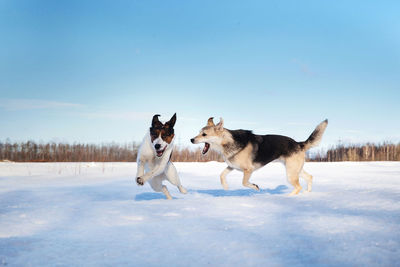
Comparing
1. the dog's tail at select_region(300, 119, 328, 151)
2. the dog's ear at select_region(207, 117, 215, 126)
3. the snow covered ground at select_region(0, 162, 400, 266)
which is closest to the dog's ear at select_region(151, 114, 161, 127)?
the snow covered ground at select_region(0, 162, 400, 266)

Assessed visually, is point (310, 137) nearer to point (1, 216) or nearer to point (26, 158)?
point (1, 216)

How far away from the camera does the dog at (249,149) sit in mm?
7086

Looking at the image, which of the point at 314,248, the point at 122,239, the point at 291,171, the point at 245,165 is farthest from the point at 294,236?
the point at 291,171

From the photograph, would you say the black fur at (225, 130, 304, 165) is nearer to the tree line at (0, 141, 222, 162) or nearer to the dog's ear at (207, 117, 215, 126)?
the dog's ear at (207, 117, 215, 126)

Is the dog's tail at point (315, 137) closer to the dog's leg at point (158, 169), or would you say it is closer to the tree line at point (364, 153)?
the dog's leg at point (158, 169)

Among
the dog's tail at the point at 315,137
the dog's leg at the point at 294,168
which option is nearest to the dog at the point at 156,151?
the dog's leg at the point at 294,168

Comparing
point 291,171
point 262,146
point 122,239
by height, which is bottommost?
point 122,239

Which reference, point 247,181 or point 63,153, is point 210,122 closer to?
point 247,181

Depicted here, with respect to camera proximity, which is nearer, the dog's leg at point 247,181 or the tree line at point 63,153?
the dog's leg at point 247,181

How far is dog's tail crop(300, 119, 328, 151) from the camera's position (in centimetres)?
785

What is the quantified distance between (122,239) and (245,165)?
4.04 metres

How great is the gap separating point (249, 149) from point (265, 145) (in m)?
0.42

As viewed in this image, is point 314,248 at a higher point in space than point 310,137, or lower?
lower

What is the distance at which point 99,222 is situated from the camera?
424cm
